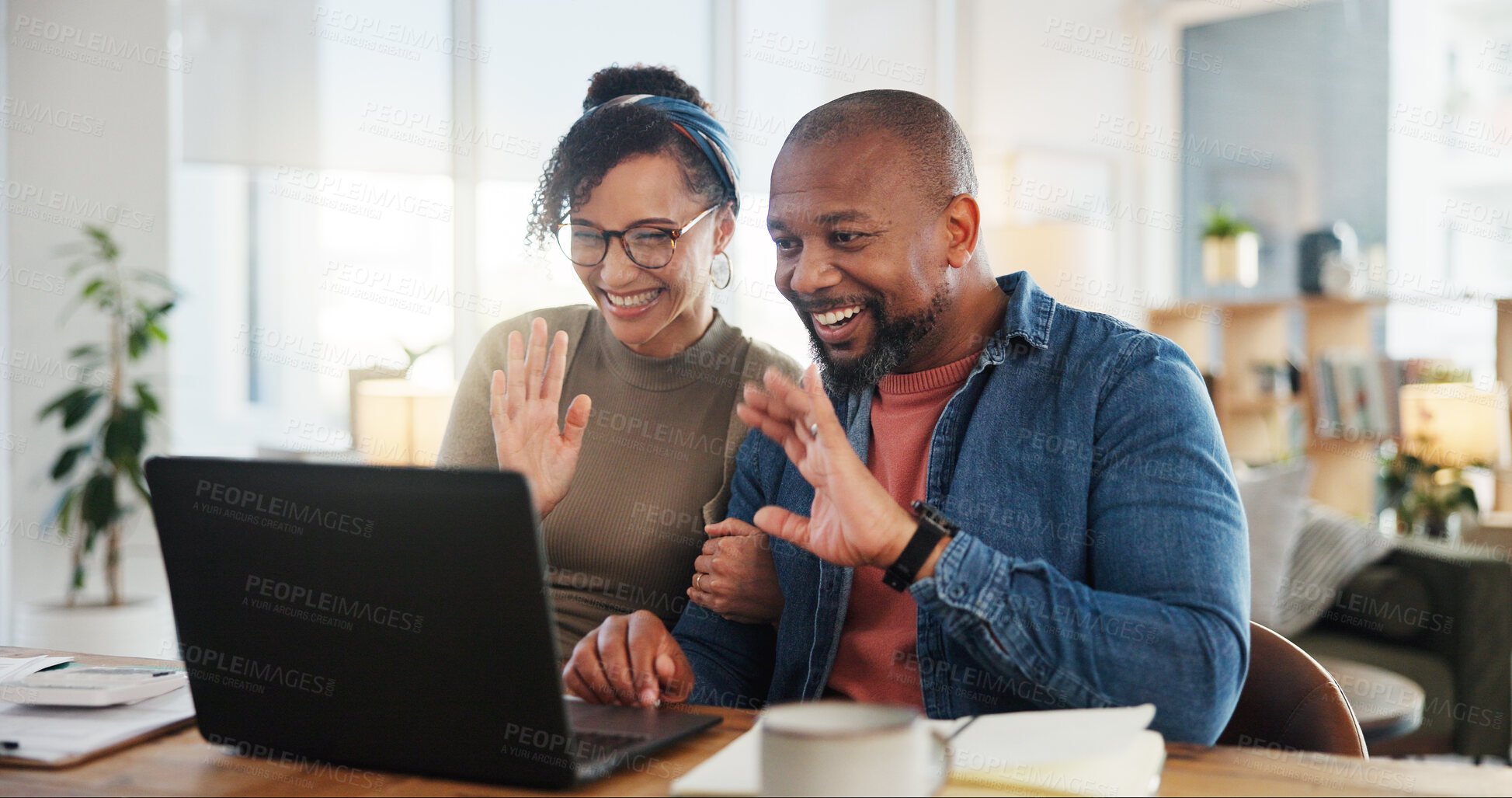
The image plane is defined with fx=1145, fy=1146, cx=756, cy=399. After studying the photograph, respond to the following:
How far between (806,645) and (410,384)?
234 cm

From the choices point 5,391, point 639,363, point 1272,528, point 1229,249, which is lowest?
point 1272,528

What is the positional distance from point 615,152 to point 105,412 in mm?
2924

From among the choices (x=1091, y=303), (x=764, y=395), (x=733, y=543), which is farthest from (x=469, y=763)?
(x=1091, y=303)

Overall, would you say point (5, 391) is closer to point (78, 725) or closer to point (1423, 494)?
point (78, 725)

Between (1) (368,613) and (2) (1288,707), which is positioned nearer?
(1) (368,613)

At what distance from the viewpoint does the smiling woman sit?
5.47 ft

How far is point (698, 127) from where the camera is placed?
178 centimetres

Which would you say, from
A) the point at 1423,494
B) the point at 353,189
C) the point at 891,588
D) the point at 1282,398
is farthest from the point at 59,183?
the point at 1423,494

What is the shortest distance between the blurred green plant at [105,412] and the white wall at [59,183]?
9cm

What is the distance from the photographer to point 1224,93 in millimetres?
5309

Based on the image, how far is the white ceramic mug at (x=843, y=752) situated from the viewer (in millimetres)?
710

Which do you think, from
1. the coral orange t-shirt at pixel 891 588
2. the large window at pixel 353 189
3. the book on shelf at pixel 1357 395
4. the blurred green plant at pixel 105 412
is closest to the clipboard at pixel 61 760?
the coral orange t-shirt at pixel 891 588

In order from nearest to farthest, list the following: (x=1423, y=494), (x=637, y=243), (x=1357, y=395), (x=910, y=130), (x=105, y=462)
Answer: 1. (x=910, y=130)
2. (x=637, y=243)
3. (x=105, y=462)
4. (x=1423, y=494)
5. (x=1357, y=395)

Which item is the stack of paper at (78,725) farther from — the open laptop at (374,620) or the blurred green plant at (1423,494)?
the blurred green plant at (1423,494)
